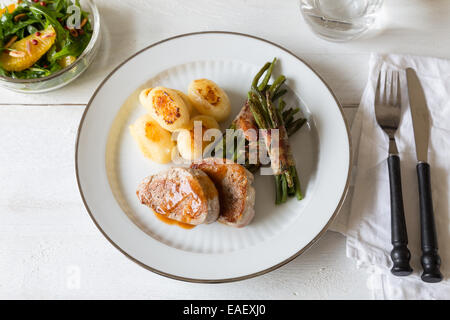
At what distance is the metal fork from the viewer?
2.07m

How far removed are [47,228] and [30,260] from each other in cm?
19

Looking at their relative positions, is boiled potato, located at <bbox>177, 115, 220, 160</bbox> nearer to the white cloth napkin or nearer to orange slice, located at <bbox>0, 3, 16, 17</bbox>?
the white cloth napkin

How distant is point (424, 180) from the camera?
221 cm

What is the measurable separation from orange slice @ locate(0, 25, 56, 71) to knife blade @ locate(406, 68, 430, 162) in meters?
2.13

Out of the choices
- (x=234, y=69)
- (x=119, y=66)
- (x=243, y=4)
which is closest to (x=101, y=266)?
(x=119, y=66)

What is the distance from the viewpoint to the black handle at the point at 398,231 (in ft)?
6.75

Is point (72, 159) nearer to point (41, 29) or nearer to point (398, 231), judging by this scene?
point (41, 29)

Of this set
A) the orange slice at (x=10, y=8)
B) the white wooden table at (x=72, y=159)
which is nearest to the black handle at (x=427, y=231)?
the white wooden table at (x=72, y=159)

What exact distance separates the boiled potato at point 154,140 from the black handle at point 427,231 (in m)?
1.35

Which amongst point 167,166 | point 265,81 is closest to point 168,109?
point 167,166

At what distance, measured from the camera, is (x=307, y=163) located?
2.35 m

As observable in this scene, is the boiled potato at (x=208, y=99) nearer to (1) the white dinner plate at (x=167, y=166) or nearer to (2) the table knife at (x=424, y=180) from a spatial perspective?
(1) the white dinner plate at (x=167, y=166)

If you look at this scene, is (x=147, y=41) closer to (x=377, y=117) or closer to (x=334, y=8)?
(x=334, y=8)

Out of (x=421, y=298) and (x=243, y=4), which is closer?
(x=421, y=298)
